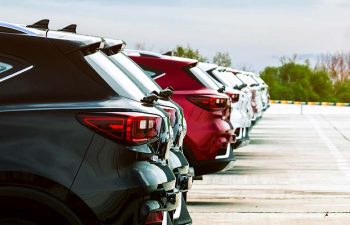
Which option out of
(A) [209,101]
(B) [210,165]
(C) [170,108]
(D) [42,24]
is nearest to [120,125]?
(D) [42,24]

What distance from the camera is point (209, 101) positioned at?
1353cm

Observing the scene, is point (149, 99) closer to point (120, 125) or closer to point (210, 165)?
point (120, 125)

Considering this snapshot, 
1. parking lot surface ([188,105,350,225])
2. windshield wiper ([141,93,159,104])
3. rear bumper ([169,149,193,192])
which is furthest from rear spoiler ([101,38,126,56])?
parking lot surface ([188,105,350,225])

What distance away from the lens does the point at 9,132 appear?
20.1 feet

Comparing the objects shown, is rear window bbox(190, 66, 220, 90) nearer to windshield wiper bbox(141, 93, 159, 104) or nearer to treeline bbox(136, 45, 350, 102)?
windshield wiper bbox(141, 93, 159, 104)

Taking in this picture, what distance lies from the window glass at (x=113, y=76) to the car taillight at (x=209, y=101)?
6562 millimetres

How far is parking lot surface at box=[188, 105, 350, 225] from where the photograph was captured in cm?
1214

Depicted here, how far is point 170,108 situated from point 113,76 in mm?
1835

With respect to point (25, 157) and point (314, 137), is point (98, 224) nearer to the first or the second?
point (25, 157)

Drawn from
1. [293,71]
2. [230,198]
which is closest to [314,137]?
[230,198]

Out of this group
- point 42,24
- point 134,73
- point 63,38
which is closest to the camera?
point 63,38

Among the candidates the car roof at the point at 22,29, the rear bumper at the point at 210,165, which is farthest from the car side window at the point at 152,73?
the car roof at the point at 22,29

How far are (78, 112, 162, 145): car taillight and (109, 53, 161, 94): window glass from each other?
0.94m

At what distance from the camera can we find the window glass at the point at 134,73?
7.45 m
